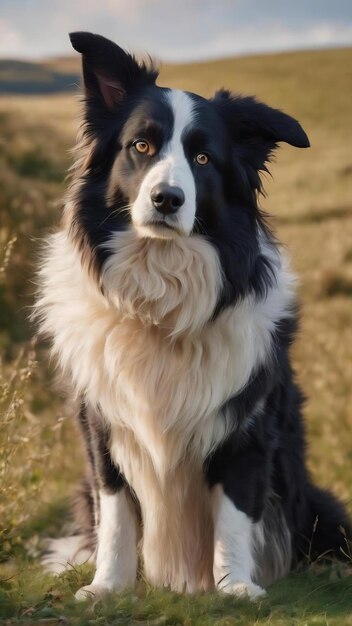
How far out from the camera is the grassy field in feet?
13.3

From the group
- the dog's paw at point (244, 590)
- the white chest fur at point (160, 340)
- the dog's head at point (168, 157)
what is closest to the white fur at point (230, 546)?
the dog's paw at point (244, 590)

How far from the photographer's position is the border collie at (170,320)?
169 inches

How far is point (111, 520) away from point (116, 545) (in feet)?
0.39

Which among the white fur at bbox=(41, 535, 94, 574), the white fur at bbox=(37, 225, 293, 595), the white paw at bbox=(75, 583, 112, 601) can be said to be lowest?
the white fur at bbox=(41, 535, 94, 574)

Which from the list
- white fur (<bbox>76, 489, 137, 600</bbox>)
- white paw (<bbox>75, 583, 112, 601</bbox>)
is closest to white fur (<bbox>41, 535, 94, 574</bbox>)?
white fur (<bbox>76, 489, 137, 600</bbox>)

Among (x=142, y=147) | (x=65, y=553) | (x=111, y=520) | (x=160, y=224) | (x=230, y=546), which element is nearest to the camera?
(x=160, y=224)

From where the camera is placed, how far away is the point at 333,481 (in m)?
8.53

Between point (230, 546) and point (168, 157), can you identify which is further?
point (230, 546)

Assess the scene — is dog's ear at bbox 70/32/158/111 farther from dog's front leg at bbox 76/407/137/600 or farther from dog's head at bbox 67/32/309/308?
dog's front leg at bbox 76/407/137/600

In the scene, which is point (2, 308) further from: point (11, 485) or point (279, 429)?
point (279, 429)

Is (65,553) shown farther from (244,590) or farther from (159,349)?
(159,349)

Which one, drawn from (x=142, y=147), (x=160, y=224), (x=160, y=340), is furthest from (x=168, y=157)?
(x=160, y=340)

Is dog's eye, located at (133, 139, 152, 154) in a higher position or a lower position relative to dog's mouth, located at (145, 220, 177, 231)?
higher

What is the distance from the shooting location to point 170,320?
440cm
